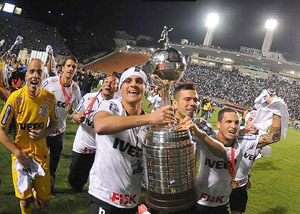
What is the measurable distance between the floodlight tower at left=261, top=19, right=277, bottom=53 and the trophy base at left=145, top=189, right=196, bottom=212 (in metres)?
64.5

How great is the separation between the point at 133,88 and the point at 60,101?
312cm

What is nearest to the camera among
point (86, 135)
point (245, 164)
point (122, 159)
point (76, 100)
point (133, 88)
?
point (133, 88)

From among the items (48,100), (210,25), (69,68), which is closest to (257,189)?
(69,68)

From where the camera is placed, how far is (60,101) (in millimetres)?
5246

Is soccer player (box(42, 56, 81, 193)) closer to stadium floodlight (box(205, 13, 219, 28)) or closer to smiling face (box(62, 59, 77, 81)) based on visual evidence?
smiling face (box(62, 59, 77, 81))

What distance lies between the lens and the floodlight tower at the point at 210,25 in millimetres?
61406

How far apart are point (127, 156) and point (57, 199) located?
3.10 metres

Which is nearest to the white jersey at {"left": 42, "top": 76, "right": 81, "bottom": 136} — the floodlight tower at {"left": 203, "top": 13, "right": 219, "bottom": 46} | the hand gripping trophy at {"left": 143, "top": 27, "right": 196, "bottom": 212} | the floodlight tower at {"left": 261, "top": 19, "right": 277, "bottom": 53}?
the hand gripping trophy at {"left": 143, "top": 27, "right": 196, "bottom": 212}

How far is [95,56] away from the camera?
66.9 metres

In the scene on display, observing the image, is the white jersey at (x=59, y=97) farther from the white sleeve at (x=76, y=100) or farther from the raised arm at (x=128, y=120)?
the raised arm at (x=128, y=120)

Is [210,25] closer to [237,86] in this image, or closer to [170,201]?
[237,86]

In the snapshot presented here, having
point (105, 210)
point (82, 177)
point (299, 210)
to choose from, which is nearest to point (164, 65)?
point (105, 210)

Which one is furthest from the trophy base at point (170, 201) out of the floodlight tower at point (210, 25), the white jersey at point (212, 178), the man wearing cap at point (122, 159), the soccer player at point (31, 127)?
the floodlight tower at point (210, 25)

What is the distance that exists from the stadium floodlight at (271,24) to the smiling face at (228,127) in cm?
6299
